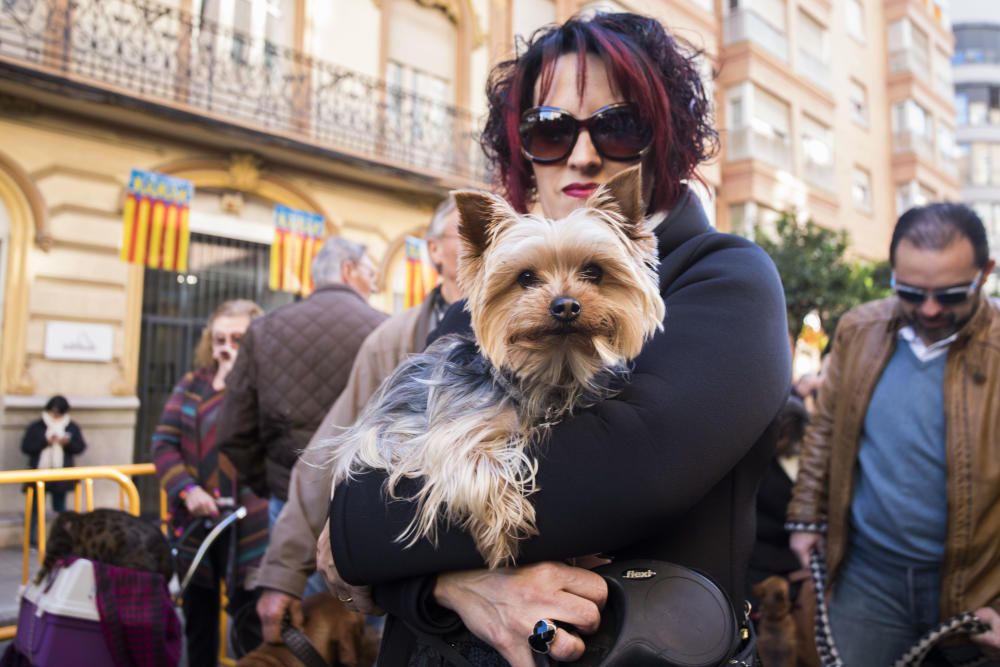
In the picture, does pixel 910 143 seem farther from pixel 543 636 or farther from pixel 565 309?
pixel 543 636

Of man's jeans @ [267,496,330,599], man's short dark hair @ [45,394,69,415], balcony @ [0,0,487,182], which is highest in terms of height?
balcony @ [0,0,487,182]

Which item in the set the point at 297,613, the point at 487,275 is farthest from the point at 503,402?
the point at 297,613

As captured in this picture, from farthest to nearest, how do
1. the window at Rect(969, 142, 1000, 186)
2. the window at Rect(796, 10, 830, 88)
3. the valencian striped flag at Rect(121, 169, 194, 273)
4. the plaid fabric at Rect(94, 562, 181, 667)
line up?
the window at Rect(969, 142, 1000, 186), the window at Rect(796, 10, 830, 88), the valencian striped flag at Rect(121, 169, 194, 273), the plaid fabric at Rect(94, 562, 181, 667)

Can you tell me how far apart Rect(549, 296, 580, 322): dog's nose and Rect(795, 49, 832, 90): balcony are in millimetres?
24858

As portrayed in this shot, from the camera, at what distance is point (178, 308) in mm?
11656

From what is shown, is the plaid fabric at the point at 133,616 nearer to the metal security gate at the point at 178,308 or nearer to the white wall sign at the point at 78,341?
the white wall sign at the point at 78,341

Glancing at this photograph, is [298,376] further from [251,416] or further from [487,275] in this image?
[487,275]

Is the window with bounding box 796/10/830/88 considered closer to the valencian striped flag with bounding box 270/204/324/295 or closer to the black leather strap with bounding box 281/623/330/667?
the valencian striped flag with bounding box 270/204/324/295

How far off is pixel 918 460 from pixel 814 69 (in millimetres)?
24597

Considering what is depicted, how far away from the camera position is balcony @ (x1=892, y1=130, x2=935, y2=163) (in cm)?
2777

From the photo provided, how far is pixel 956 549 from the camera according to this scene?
2.66 meters

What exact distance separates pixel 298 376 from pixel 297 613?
1472 mm

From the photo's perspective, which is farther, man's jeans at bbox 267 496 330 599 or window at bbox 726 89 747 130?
window at bbox 726 89 747 130

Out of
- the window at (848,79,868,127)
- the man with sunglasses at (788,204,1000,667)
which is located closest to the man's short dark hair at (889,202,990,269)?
the man with sunglasses at (788,204,1000,667)
